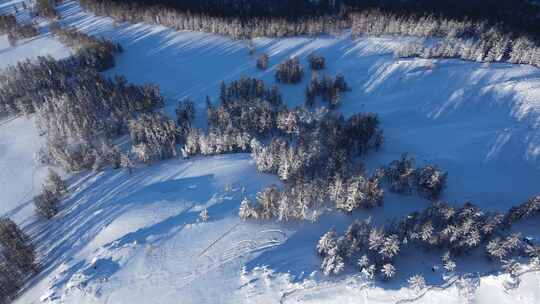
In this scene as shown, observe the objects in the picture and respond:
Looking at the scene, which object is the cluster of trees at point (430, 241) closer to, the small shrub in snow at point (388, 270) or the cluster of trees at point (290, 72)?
the small shrub in snow at point (388, 270)

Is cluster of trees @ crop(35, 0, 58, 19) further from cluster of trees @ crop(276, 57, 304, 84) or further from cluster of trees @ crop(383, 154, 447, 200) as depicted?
cluster of trees @ crop(383, 154, 447, 200)

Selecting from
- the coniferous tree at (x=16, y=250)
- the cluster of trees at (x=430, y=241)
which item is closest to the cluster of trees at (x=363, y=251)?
the cluster of trees at (x=430, y=241)

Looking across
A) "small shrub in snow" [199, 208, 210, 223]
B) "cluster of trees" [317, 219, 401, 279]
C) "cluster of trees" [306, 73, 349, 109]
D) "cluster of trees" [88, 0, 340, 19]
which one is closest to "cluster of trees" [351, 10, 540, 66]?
"cluster of trees" [306, 73, 349, 109]

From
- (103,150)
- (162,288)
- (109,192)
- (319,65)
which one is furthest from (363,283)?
(319,65)

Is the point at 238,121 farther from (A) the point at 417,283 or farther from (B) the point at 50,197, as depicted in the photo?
(A) the point at 417,283

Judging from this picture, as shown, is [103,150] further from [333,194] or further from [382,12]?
[382,12]
